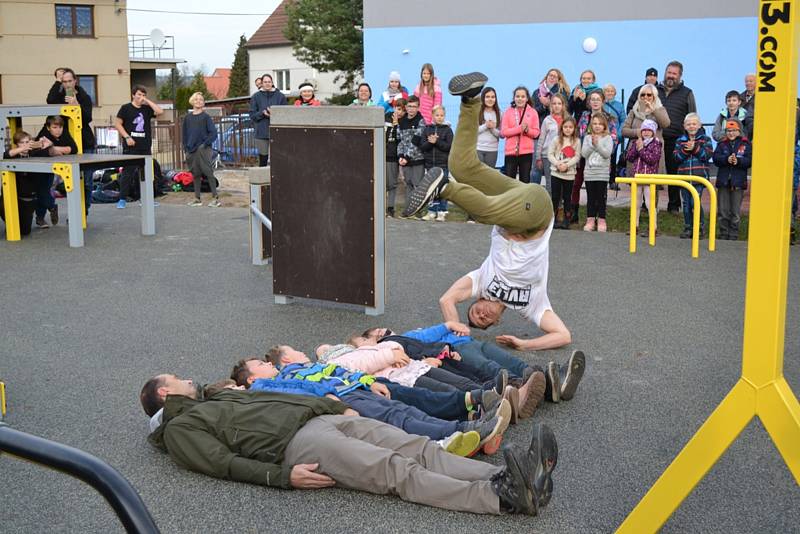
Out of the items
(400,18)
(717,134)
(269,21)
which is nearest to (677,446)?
(717,134)

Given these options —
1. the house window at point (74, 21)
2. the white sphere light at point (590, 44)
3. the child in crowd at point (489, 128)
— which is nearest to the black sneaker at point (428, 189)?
the child in crowd at point (489, 128)

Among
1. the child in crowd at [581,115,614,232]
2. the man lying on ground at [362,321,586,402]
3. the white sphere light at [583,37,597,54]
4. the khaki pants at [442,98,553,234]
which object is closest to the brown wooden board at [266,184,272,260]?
the khaki pants at [442,98,553,234]

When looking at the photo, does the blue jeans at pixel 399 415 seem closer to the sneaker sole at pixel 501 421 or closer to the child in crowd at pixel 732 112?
the sneaker sole at pixel 501 421

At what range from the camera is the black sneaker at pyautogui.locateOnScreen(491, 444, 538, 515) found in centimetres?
388

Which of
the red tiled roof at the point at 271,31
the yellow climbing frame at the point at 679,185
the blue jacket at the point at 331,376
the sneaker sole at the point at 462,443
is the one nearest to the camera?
the sneaker sole at the point at 462,443

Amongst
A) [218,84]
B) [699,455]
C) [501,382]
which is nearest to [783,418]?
[699,455]

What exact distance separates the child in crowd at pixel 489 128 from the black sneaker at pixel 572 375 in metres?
7.97

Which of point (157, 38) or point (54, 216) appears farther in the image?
point (157, 38)

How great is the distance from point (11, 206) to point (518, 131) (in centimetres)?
670

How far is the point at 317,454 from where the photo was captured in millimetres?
4250

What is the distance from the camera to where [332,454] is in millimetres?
4215

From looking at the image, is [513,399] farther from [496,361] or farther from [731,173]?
[731,173]

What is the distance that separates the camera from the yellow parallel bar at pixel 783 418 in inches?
124

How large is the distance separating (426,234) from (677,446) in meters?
7.71
